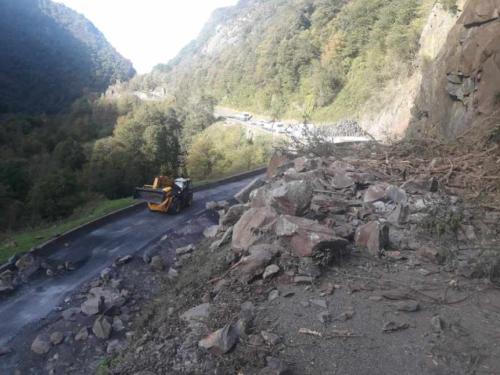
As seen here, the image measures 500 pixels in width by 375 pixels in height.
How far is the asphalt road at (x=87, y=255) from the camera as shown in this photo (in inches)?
340

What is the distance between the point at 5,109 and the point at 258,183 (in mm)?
76729

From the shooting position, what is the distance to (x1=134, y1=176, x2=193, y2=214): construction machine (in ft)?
46.5

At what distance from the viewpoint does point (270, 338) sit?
481cm

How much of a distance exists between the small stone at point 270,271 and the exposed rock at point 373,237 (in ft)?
4.89

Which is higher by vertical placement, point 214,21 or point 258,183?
point 214,21

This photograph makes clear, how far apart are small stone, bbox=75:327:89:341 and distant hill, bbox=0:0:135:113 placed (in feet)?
257

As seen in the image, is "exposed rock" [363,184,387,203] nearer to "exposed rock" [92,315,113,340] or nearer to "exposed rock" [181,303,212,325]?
"exposed rock" [181,303,212,325]

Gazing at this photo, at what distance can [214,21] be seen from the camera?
18612cm

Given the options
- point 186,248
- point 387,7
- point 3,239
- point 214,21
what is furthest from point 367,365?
point 214,21

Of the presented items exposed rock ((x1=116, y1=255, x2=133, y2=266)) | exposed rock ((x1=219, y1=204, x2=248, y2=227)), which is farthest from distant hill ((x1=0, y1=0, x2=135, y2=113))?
exposed rock ((x1=219, y1=204, x2=248, y2=227))

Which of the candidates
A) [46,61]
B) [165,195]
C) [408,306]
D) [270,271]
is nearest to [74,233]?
[165,195]

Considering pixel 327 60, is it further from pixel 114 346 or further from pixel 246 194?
pixel 114 346

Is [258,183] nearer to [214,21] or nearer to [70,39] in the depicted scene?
[70,39]

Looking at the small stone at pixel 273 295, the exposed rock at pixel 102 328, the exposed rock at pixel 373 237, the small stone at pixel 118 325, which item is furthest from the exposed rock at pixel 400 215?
the exposed rock at pixel 102 328
